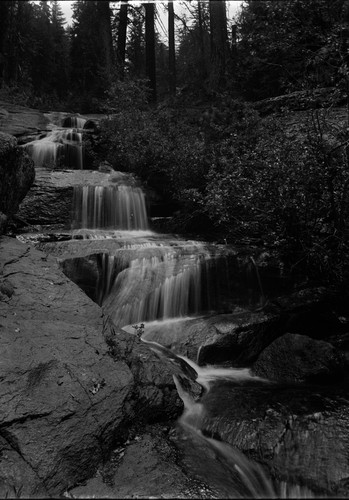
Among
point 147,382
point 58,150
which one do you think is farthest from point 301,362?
point 58,150

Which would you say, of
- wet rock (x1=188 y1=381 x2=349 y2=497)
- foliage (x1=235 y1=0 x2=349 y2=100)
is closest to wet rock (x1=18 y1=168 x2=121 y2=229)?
foliage (x1=235 y1=0 x2=349 y2=100)

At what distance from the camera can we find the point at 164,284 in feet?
23.7

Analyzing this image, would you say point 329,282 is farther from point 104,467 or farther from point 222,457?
point 104,467

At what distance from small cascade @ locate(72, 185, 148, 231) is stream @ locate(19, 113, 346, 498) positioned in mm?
Result: 29

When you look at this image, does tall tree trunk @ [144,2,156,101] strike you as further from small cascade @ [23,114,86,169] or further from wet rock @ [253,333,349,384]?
wet rock @ [253,333,349,384]

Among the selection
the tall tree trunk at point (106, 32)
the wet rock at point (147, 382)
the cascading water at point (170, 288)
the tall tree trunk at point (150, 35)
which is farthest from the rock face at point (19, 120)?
the wet rock at point (147, 382)

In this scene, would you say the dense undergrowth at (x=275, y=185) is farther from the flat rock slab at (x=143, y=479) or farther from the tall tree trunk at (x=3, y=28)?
the tall tree trunk at (x=3, y=28)

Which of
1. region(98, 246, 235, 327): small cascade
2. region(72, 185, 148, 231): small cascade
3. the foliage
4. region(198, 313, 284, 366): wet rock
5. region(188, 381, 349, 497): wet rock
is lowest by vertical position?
region(188, 381, 349, 497): wet rock

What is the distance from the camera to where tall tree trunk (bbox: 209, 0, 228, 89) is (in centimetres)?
1463

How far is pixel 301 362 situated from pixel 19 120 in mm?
14607

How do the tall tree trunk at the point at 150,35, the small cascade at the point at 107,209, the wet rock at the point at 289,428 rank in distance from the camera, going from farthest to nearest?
the tall tree trunk at the point at 150,35, the small cascade at the point at 107,209, the wet rock at the point at 289,428

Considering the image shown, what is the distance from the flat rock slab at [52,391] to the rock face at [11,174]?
1.81 m

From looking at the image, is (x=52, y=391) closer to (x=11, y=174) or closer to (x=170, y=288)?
(x=170, y=288)

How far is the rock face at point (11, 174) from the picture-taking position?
593 cm
